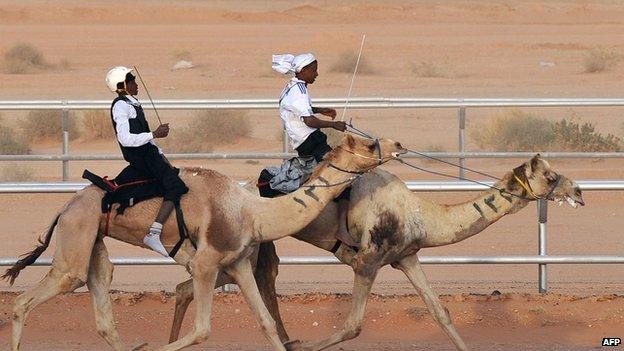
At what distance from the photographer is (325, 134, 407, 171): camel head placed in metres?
9.46

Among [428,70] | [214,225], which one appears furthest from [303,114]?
[428,70]

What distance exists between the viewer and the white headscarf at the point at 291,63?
10.0m

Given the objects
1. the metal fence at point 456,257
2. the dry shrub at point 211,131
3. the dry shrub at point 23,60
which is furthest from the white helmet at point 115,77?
the dry shrub at point 23,60

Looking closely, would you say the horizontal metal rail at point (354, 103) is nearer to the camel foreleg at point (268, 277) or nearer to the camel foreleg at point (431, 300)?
the camel foreleg at point (268, 277)

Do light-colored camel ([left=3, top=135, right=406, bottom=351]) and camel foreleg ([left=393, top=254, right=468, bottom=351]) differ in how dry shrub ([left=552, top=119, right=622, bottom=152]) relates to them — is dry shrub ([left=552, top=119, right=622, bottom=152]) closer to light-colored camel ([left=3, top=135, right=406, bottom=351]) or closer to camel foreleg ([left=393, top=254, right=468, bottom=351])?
camel foreleg ([left=393, top=254, right=468, bottom=351])

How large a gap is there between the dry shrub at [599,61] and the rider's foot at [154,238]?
29.2m

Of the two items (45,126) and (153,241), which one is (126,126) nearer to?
(153,241)

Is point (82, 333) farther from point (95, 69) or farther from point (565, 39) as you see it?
point (565, 39)

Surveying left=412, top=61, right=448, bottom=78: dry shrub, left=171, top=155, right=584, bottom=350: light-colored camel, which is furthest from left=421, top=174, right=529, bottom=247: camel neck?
left=412, top=61, right=448, bottom=78: dry shrub

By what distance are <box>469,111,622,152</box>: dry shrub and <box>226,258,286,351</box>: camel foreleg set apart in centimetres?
1367

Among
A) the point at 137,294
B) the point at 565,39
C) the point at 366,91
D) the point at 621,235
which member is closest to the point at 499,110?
the point at 366,91

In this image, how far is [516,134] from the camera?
917 inches

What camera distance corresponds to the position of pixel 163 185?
9.48m

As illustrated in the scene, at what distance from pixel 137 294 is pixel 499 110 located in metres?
14.5
